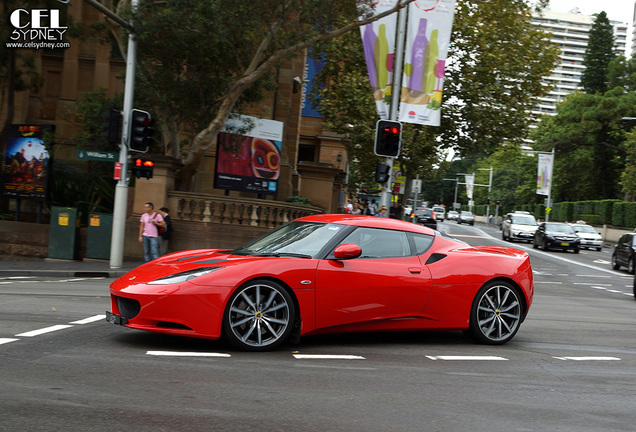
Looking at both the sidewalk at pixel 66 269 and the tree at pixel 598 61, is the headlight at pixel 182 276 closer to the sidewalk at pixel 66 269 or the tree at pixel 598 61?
the sidewalk at pixel 66 269

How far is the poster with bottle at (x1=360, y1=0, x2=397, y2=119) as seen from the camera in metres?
21.0

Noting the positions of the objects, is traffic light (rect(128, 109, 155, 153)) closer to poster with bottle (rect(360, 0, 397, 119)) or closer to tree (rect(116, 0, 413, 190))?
tree (rect(116, 0, 413, 190))

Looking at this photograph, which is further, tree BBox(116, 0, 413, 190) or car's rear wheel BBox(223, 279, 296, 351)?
tree BBox(116, 0, 413, 190)

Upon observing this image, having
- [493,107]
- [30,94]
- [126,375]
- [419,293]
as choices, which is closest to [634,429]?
[419,293]

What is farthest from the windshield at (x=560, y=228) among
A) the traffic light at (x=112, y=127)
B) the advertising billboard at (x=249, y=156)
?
the traffic light at (x=112, y=127)

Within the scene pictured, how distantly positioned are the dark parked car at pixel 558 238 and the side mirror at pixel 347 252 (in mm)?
33787

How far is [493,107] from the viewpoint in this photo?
3672 centimetres

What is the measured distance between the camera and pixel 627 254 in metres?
26.5

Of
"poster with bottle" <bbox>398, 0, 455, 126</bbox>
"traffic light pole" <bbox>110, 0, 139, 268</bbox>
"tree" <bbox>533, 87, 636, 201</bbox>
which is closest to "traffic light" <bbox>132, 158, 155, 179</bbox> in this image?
"traffic light pole" <bbox>110, 0, 139, 268</bbox>

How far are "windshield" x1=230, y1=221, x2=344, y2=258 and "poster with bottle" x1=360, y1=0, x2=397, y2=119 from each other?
13733 mm

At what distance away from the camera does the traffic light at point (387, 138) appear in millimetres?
19172

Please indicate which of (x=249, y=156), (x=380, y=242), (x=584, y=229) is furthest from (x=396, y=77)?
(x=584, y=229)

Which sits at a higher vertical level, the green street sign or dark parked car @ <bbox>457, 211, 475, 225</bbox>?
the green street sign

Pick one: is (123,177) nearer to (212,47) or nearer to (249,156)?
(212,47)
